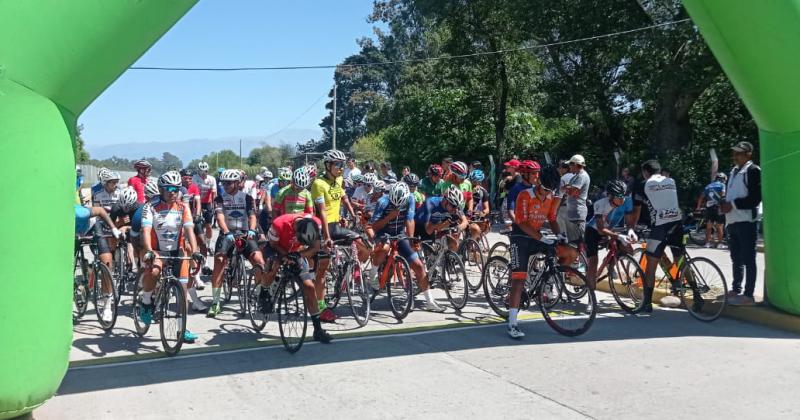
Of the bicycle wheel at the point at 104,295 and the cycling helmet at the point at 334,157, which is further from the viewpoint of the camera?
the cycling helmet at the point at 334,157

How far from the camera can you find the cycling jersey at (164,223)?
7.00 meters

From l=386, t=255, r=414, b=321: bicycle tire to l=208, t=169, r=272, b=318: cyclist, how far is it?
5.93 feet

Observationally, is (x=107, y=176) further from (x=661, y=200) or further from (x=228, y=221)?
(x=661, y=200)

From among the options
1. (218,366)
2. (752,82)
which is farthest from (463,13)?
(218,366)

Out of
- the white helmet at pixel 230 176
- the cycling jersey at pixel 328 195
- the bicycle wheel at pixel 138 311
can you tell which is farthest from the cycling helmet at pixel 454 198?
the bicycle wheel at pixel 138 311

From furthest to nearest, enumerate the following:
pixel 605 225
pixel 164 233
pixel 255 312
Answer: pixel 605 225 → pixel 255 312 → pixel 164 233

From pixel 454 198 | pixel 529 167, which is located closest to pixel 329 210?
pixel 454 198

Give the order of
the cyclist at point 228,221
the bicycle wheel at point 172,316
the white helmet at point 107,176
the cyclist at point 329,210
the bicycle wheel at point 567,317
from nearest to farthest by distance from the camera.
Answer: the bicycle wheel at point 172,316 < the bicycle wheel at point 567,317 < the cyclist at point 329,210 < the cyclist at point 228,221 < the white helmet at point 107,176

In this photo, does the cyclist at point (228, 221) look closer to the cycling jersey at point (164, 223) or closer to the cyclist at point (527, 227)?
the cycling jersey at point (164, 223)

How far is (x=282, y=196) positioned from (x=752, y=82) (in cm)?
555

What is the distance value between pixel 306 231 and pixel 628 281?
175 inches

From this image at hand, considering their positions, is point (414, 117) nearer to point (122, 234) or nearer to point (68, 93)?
point (122, 234)

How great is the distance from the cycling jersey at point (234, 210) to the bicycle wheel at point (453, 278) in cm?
269

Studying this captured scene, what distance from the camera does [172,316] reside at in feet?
21.8
